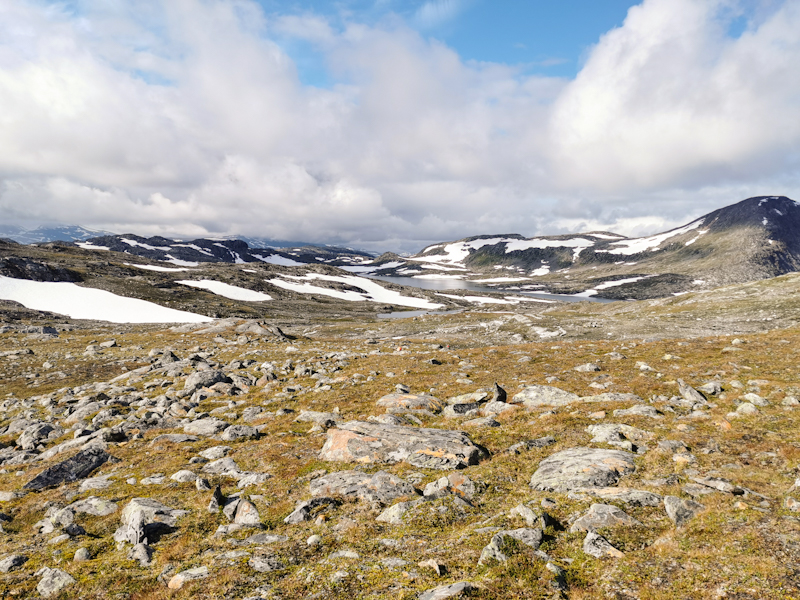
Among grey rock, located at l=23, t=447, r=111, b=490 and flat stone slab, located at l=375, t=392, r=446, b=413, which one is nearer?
grey rock, located at l=23, t=447, r=111, b=490

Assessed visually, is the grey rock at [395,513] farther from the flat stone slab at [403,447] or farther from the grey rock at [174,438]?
the grey rock at [174,438]

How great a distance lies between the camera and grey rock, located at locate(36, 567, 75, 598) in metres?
8.58

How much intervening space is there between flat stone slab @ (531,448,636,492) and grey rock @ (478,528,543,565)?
2.94 m

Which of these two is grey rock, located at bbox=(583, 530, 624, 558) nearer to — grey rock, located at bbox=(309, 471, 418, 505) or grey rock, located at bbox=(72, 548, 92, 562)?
grey rock, located at bbox=(309, 471, 418, 505)

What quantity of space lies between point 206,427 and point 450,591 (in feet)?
55.7

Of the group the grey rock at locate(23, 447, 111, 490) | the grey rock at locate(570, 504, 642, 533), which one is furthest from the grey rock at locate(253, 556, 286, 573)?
the grey rock at locate(23, 447, 111, 490)

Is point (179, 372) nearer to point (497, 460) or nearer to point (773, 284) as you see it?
point (497, 460)

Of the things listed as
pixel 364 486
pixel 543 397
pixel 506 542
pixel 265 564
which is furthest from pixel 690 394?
pixel 265 564

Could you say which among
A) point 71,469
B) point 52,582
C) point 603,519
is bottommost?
point 71,469

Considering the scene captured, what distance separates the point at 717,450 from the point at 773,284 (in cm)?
9333

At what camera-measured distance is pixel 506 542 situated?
350 inches

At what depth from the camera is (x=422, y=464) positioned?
14156 mm

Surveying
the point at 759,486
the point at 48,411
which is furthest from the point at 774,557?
the point at 48,411

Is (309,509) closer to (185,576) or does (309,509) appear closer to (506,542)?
(185,576)
